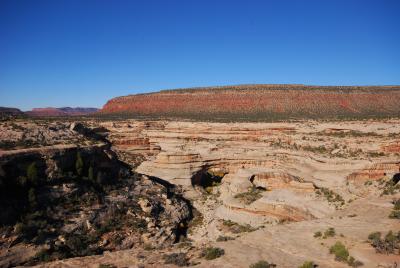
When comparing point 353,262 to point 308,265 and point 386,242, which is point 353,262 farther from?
point 386,242

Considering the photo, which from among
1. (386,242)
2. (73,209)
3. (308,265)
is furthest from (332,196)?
(73,209)

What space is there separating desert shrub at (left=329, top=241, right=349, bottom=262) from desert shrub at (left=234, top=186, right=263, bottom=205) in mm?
11460

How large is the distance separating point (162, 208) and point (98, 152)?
724 centimetres

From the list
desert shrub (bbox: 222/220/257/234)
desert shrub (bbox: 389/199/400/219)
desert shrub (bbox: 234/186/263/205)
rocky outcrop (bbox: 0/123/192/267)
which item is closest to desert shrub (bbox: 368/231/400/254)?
desert shrub (bbox: 389/199/400/219)

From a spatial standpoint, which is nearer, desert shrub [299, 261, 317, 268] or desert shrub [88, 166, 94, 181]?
desert shrub [299, 261, 317, 268]

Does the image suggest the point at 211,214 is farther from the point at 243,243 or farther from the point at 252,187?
the point at 243,243

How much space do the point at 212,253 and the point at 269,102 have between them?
55071mm

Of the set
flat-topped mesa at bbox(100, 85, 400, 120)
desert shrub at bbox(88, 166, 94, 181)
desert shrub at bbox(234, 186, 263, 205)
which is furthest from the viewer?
flat-topped mesa at bbox(100, 85, 400, 120)

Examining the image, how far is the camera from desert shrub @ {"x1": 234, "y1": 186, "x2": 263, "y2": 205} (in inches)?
1019

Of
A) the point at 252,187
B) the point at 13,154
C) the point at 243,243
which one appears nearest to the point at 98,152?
the point at 13,154

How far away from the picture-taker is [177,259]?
14438 mm

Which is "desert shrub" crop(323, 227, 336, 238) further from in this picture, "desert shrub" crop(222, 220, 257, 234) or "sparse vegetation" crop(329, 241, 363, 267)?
"desert shrub" crop(222, 220, 257, 234)


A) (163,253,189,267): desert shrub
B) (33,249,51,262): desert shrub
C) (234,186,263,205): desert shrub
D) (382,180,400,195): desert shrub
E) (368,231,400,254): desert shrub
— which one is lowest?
(33,249,51,262): desert shrub

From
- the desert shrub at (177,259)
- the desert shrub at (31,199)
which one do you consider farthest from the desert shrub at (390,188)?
the desert shrub at (31,199)
